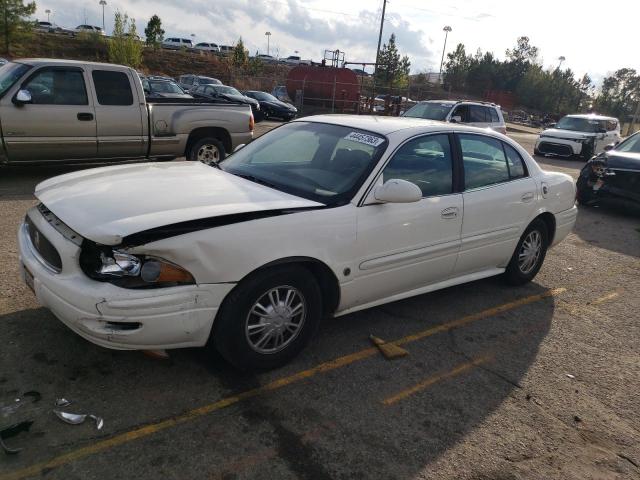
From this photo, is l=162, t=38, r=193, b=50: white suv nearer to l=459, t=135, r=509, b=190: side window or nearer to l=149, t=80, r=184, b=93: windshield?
l=149, t=80, r=184, b=93: windshield

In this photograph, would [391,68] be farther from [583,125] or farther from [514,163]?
[514,163]

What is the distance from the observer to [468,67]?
76.9 meters

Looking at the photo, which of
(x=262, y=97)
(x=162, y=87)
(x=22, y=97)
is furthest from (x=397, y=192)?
(x=262, y=97)

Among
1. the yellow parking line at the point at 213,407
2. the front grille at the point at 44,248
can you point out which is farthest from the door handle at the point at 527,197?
the front grille at the point at 44,248

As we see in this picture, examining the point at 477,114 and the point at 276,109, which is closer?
the point at 477,114

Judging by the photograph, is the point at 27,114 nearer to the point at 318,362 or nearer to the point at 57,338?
the point at 57,338

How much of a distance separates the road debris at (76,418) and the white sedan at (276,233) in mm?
381

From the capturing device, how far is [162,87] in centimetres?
1748

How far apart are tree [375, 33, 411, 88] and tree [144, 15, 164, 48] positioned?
2284cm

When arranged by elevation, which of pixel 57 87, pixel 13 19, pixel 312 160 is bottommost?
pixel 312 160

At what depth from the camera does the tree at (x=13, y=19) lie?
1528 inches

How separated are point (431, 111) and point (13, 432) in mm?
12732

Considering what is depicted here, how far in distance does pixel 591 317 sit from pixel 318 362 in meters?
2.82

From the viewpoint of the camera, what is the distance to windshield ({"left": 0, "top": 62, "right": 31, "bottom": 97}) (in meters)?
7.40
